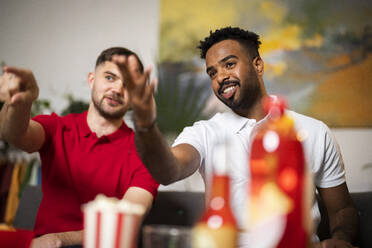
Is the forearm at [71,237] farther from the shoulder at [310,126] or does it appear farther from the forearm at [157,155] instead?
the shoulder at [310,126]

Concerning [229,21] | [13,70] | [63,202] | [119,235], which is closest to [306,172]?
[119,235]

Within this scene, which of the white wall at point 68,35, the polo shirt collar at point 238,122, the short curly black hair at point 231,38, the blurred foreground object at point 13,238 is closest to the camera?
the blurred foreground object at point 13,238

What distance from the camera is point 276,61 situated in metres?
2.16

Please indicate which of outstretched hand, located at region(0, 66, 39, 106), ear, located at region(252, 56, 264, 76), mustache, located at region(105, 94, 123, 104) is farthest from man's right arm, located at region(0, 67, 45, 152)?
ear, located at region(252, 56, 264, 76)

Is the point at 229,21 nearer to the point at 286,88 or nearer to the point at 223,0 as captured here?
the point at 223,0

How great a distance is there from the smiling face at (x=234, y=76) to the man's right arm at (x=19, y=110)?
0.73m

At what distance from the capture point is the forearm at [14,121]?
1177 mm

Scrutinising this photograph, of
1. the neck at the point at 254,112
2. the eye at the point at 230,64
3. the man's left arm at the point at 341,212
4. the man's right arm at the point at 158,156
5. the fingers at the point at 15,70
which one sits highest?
the eye at the point at 230,64

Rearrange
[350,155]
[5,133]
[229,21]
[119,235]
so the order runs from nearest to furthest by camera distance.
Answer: [119,235] < [5,133] < [350,155] < [229,21]

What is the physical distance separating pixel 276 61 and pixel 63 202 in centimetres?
132

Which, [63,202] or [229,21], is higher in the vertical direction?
[229,21]

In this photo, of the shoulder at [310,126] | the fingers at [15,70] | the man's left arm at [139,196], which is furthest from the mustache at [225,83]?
the fingers at [15,70]

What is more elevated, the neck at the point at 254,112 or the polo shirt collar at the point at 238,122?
the neck at the point at 254,112

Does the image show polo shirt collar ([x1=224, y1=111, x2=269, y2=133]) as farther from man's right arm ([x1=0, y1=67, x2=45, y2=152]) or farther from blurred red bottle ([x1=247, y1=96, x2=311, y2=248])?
blurred red bottle ([x1=247, y1=96, x2=311, y2=248])
